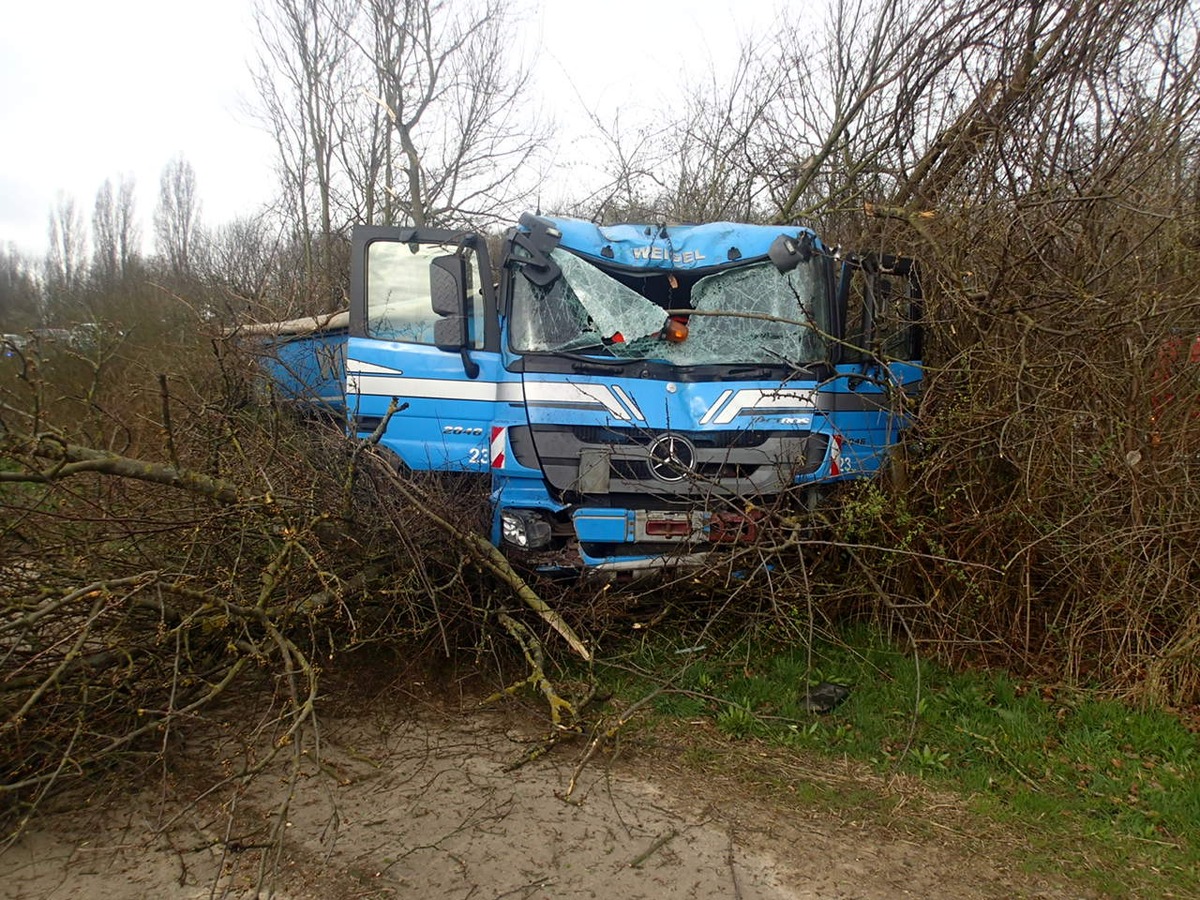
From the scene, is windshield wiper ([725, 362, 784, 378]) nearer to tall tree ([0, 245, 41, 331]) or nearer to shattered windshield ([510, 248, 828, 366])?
shattered windshield ([510, 248, 828, 366])

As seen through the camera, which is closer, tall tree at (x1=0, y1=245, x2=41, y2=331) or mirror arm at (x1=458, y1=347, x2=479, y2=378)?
mirror arm at (x1=458, y1=347, x2=479, y2=378)

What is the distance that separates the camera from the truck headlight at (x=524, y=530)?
521 cm

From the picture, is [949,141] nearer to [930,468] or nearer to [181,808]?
[930,468]

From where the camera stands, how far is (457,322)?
18.8ft

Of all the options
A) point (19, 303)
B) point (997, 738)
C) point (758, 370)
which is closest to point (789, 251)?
point (758, 370)

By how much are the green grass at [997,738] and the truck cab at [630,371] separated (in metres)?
0.80

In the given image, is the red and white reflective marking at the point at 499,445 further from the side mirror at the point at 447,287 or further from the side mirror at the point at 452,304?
the side mirror at the point at 447,287

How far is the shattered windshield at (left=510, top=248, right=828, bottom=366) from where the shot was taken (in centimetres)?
548

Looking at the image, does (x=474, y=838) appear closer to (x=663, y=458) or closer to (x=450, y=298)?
(x=663, y=458)

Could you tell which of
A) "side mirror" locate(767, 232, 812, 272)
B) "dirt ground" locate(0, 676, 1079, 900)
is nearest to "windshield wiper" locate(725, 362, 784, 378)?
"side mirror" locate(767, 232, 812, 272)

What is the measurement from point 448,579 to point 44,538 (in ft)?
6.55

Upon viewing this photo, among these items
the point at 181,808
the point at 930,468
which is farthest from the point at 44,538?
the point at 930,468

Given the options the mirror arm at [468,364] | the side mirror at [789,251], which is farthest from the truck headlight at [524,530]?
the side mirror at [789,251]

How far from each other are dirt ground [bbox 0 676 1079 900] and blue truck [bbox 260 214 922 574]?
1.49 m
